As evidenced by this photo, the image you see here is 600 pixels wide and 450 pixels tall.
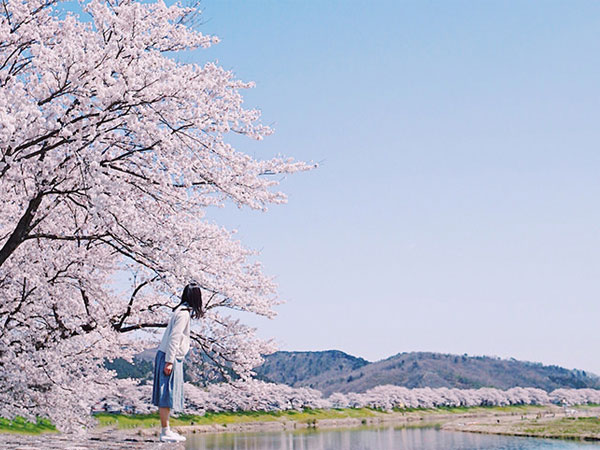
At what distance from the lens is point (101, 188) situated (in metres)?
7.82

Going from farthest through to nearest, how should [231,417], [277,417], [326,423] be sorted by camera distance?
[277,417]
[326,423]
[231,417]

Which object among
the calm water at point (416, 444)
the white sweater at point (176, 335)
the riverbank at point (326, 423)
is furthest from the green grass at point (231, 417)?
the white sweater at point (176, 335)

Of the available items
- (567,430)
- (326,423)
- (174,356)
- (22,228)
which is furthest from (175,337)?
(326,423)

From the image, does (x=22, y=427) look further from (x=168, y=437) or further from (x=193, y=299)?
(x=193, y=299)

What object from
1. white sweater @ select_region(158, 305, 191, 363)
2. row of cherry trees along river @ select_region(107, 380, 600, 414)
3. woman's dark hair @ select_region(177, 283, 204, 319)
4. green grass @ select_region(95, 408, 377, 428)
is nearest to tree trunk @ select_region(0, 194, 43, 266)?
woman's dark hair @ select_region(177, 283, 204, 319)

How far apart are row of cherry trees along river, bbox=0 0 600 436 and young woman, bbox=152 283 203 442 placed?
101cm

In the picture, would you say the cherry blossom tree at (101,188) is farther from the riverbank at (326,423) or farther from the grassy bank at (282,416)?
the grassy bank at (282,416)

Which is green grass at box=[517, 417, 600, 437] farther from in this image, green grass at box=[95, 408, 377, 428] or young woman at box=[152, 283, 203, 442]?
young woman at box=[152, 283, 203, 442]

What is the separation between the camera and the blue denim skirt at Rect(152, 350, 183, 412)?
7281 mm

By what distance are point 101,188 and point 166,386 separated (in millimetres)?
Answer: 2873

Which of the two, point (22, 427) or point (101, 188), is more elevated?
point (101, 188)

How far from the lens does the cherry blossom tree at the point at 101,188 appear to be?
807 cm

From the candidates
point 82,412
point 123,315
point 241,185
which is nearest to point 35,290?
point 123,315

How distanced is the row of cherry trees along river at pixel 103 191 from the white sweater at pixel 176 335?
3.98 feet
